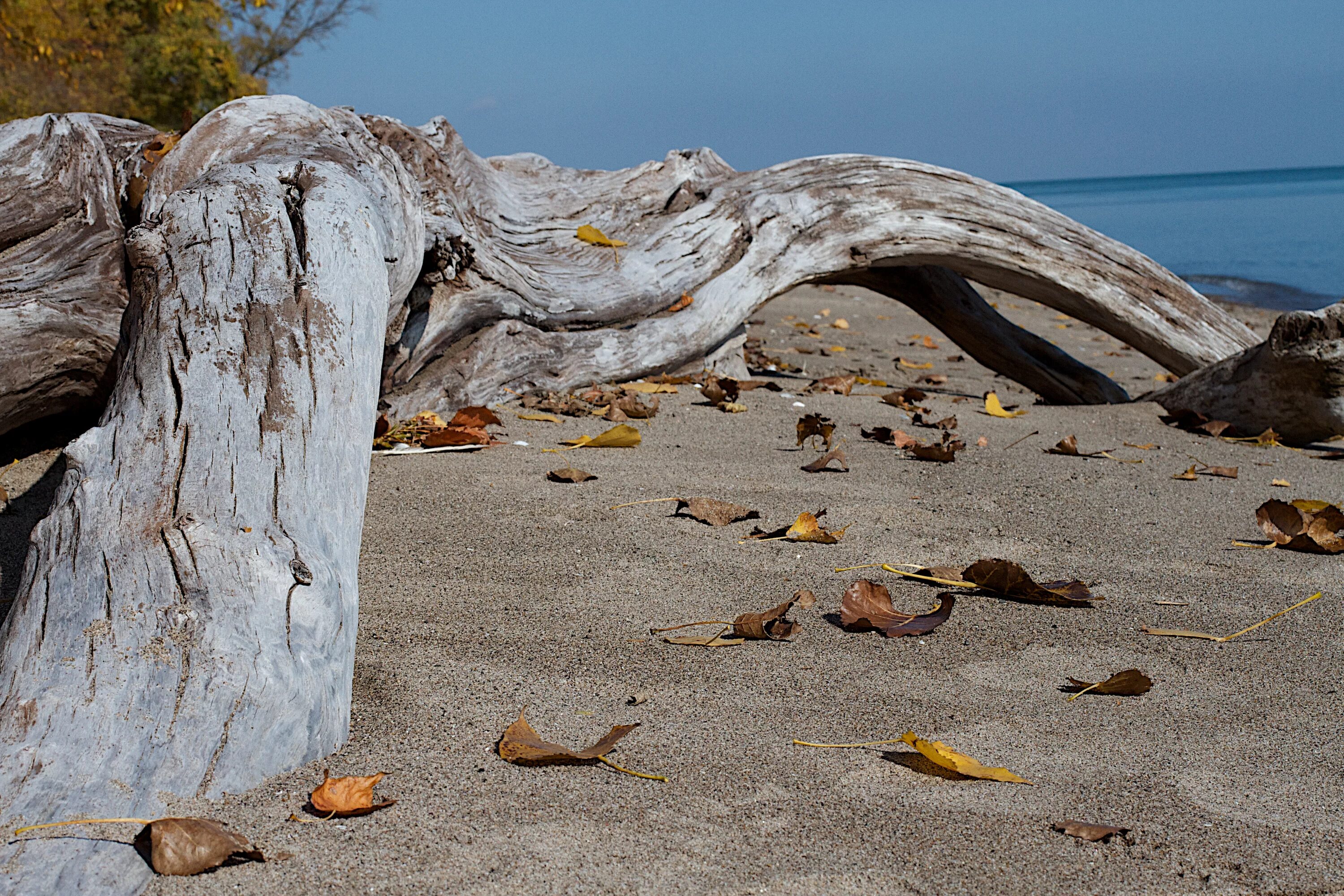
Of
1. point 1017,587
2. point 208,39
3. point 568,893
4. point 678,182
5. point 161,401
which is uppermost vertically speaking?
point 208,39

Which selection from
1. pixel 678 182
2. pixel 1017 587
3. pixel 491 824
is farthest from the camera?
pixel 678 182

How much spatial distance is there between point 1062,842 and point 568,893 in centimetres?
61

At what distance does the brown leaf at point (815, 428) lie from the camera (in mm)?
3244

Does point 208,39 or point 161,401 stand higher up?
point 208,39

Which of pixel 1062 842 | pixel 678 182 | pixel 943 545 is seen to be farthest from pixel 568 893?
pixel 678 182

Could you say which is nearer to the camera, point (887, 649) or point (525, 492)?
point (887, 649)

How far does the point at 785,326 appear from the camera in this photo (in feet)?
22.5

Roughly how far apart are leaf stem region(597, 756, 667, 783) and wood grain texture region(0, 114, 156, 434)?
1966 mm

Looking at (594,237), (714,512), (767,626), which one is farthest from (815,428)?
(767,626)

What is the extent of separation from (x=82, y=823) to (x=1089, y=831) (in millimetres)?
1177

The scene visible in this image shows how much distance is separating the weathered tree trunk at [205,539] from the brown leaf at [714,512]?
0.80 meters

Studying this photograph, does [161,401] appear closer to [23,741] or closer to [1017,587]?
[23,741]

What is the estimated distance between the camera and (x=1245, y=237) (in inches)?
880

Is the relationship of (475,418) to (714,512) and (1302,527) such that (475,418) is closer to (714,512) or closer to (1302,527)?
(714,512)
